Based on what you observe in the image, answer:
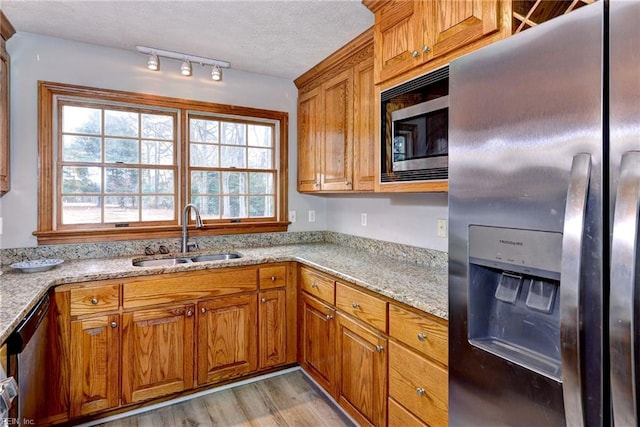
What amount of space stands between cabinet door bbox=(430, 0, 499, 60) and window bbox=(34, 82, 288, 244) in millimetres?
1806

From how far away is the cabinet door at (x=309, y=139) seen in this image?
9.69ft

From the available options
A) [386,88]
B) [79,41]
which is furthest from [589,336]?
[79,41]

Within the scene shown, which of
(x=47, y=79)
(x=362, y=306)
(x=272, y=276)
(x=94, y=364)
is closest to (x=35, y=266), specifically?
(x=94, y=364)

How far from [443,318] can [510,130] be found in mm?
780

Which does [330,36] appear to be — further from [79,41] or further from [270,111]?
[79,41]

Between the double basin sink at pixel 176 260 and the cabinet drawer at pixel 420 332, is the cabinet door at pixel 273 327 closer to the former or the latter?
the double basin sink at pixel 176 260

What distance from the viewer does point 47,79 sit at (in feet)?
7.86

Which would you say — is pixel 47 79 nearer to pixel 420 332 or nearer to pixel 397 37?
pixel 397 37

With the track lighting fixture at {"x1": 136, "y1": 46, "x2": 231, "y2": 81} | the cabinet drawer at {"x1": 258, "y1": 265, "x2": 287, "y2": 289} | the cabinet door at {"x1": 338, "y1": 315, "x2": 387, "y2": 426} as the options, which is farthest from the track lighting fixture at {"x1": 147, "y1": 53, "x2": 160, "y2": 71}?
the cabinet door at {"x1": 338, "y1": 315, "x2": 387, "y2": 426}

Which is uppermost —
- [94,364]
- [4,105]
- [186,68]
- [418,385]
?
[186,68]

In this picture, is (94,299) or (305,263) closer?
(94,299)

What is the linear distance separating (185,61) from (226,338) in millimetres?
2042

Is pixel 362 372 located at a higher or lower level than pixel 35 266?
lower

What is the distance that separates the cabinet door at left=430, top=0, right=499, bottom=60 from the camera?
4.61ft
